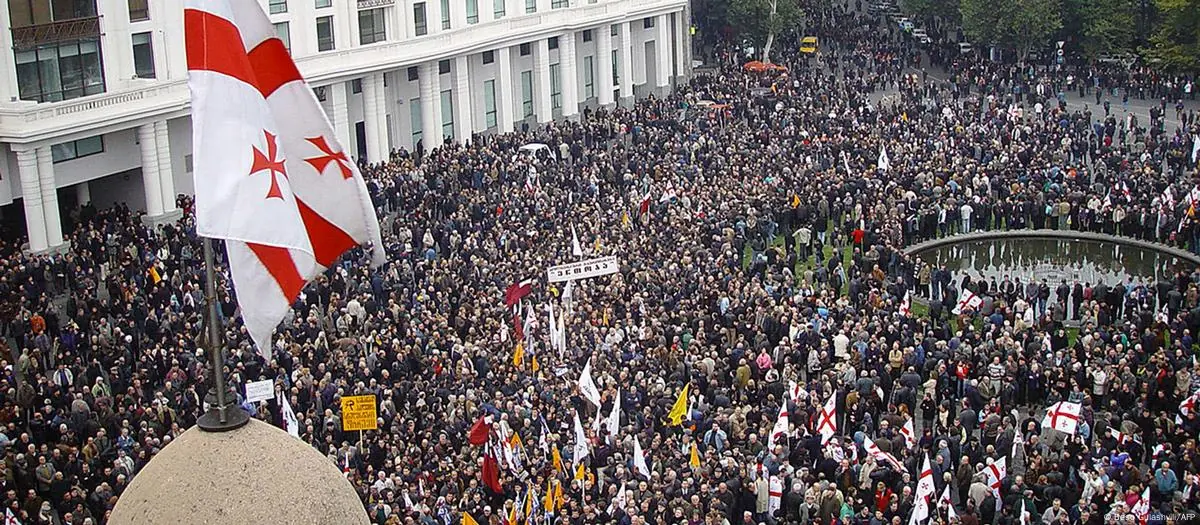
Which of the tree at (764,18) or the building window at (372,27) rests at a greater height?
the building window at (372,27)

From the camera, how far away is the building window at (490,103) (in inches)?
2687

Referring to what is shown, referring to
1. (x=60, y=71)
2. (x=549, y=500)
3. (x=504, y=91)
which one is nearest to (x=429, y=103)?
(x=504, y=91)

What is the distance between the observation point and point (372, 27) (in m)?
59.8

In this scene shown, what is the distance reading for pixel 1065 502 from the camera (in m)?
24.3

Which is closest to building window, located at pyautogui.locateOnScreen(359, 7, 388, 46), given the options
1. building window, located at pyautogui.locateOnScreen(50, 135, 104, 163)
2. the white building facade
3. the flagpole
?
the white building facade

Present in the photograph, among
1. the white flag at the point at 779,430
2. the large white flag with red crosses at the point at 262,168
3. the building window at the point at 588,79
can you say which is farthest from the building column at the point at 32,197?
the large white flag with red crosses at the point at 262,168

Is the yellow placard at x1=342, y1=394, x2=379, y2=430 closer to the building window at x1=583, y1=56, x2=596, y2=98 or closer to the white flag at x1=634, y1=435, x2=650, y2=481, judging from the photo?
the white flag at x1=634, y1=435, x2=650, y2=481

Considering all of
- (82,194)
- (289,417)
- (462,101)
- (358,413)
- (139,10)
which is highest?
(139,10)

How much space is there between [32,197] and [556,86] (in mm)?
33830

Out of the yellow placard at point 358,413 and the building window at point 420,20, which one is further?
the building window at point 420,20

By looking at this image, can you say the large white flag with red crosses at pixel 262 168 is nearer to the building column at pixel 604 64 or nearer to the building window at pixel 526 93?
the building window at pixel 526 93

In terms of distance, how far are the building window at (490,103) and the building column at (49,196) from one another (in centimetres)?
2597

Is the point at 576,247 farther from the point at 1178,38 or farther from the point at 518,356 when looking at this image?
the point at 1178,38

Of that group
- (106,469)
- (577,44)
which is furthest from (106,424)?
(577,44)
